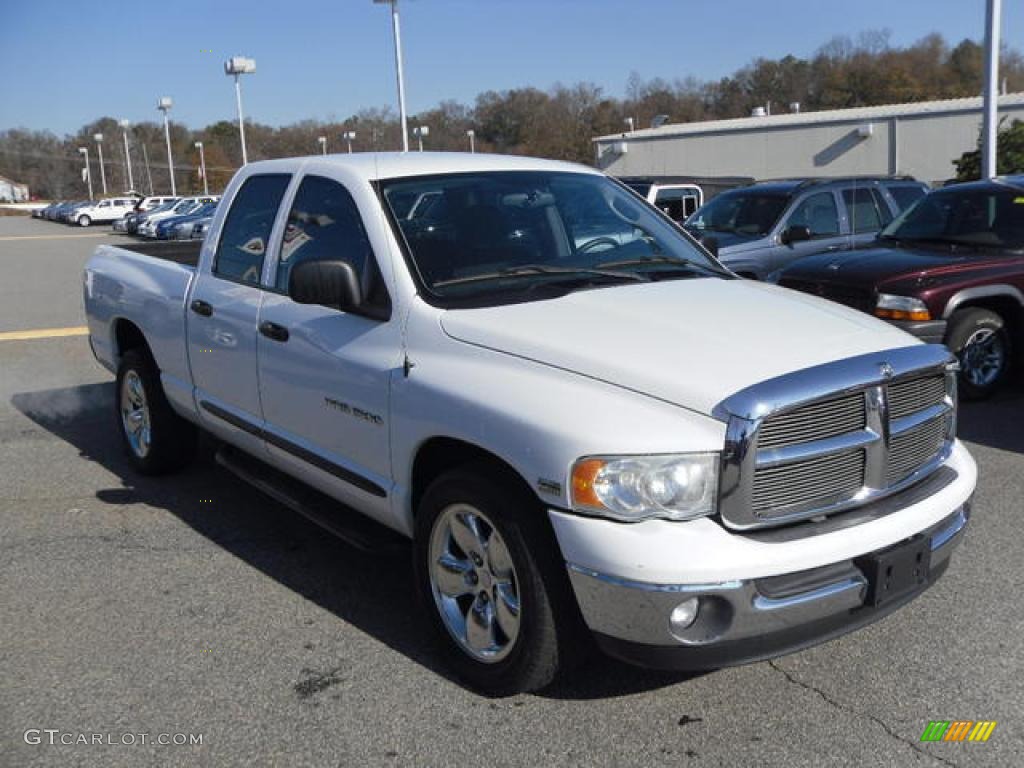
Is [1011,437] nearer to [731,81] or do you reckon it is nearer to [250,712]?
[250,712]

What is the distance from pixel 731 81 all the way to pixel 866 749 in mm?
111147

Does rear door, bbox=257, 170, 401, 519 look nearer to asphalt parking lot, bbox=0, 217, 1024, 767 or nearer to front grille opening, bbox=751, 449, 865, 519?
asphalt parking lot, bbox=0, 217, 1024, 767

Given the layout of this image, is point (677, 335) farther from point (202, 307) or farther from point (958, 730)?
point (202, 307)

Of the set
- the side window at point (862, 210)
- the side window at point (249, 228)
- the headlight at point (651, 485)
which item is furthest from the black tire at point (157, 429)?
the side window at point (862, 210)

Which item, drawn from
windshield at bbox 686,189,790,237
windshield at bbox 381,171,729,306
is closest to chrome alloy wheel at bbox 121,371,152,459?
windshield at bbox 381,171,729,306

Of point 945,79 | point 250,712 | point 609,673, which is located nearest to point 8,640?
point 250,712

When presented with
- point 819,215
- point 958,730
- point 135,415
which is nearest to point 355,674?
point 958,730

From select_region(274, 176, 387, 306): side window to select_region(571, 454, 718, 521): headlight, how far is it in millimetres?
1337

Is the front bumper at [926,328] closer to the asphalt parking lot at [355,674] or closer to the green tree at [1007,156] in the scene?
the asphalt parking lot at [355,674]

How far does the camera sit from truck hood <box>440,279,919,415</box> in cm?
319

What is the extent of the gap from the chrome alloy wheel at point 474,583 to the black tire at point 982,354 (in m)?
5.19

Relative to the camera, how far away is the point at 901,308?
23.7 feet

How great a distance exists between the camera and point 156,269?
6.04 meters

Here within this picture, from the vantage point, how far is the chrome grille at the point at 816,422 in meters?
3.05
